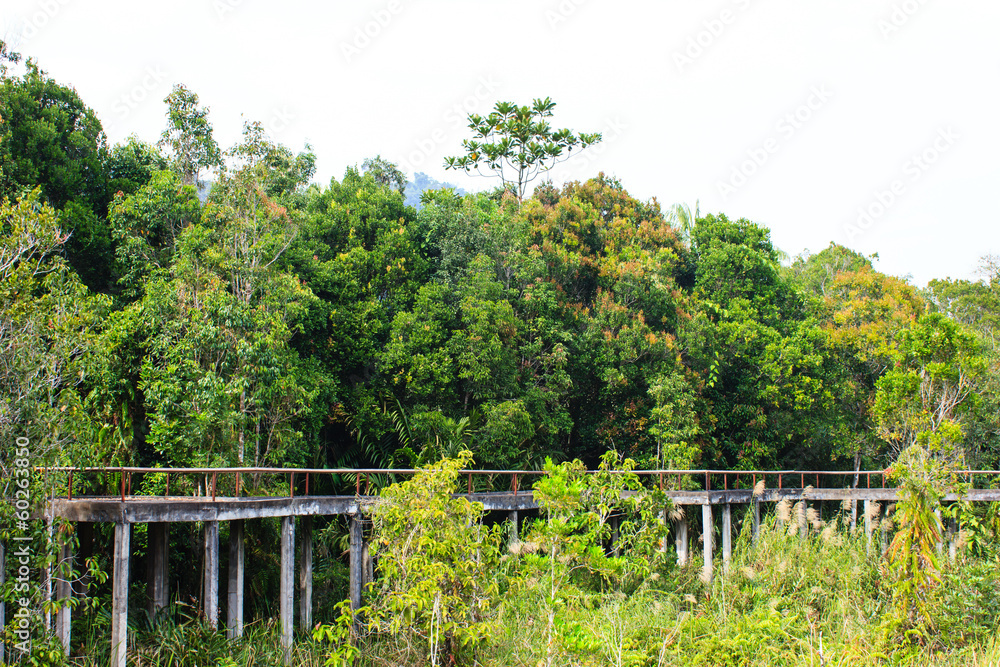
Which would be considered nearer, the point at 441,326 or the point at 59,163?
the point at 59,163

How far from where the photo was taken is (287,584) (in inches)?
472

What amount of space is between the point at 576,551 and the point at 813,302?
20.0 m

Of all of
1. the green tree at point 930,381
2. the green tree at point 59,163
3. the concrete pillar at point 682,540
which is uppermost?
the green tree at point 59,163

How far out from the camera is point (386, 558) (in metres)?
9.33

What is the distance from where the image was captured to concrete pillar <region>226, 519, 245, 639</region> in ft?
36.7

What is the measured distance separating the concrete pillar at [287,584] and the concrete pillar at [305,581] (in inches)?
13.9

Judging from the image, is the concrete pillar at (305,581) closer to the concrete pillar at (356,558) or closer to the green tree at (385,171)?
the concrete pillar at (356,558)

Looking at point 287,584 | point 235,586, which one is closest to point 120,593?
point 235,586

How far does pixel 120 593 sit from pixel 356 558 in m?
4.18

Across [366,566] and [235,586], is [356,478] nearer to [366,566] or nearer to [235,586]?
[366,566]

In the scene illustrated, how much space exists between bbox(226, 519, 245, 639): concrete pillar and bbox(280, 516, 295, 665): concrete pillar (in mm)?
626

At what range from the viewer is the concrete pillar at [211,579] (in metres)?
10.7

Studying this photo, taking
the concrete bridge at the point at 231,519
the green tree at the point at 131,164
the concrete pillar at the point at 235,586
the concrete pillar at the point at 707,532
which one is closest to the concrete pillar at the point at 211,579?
the concrete bridge at the point at 231,519

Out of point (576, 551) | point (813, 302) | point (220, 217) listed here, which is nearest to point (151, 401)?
point (220, 217)
